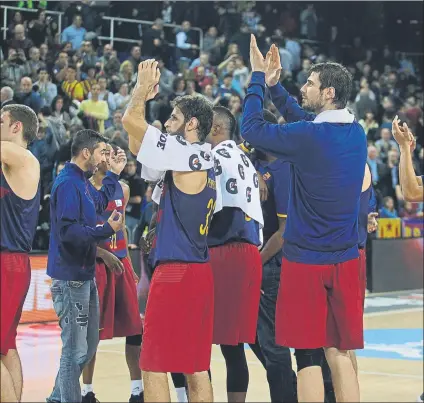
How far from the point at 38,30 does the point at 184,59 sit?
4.48 m

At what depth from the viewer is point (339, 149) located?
6.17m

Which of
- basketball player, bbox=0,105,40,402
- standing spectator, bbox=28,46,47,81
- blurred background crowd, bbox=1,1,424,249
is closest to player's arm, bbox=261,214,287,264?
basketball player, bbox=0,105,40,402

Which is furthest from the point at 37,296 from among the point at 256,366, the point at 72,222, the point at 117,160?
the point at 72,222

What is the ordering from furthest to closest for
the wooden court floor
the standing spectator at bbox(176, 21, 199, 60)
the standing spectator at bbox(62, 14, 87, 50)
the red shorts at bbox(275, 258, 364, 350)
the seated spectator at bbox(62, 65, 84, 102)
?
the standing spectator at bbox(176, 21, 199, 60)
the standing spectator at bbox(62, 14, 87, 50)
the seated spectator at bbox(62, 65, 84, 102)
the wooden court floor
the red shorts at bbox(275, 258, 364, 350)

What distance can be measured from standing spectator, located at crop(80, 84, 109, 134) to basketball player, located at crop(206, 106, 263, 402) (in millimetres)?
9921

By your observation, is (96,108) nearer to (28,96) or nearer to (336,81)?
(28,96)

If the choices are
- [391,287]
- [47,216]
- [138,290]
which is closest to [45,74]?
[47,216]

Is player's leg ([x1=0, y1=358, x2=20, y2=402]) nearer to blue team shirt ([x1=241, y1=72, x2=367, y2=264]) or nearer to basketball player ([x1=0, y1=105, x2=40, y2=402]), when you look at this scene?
basketball player ([x1=0, y1=105, x2=40, y2=402])

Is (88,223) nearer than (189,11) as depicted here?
Yes

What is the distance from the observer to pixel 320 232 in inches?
242

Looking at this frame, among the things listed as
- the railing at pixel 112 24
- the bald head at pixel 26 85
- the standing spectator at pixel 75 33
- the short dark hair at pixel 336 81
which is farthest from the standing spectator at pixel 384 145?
the short dark hair at pixel 336 81

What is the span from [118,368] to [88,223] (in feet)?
11.4

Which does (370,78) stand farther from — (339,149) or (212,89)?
(339,149)

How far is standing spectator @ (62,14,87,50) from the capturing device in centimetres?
1938
